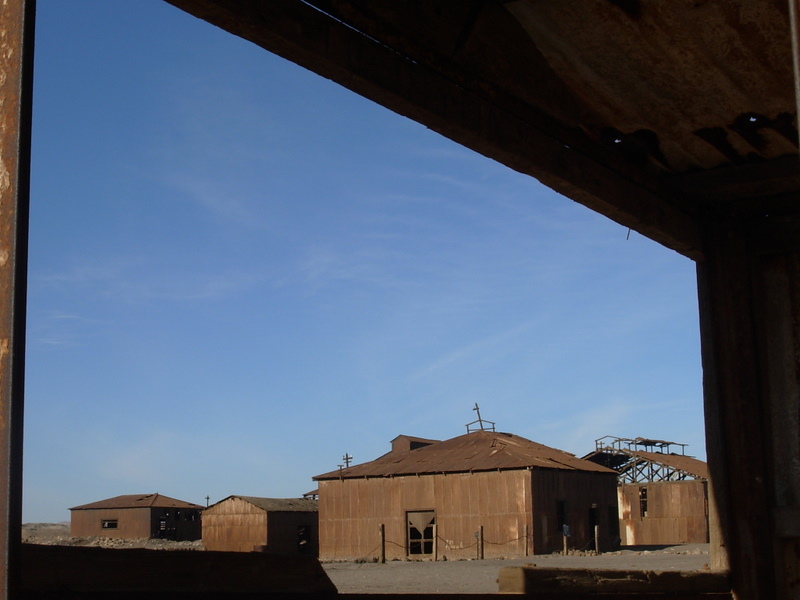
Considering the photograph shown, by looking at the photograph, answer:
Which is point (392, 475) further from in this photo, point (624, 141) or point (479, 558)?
point (624, 141)

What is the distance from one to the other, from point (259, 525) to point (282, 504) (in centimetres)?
266

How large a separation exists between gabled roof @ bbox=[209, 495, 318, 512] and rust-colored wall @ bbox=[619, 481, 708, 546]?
51.6ft

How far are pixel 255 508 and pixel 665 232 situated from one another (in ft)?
135

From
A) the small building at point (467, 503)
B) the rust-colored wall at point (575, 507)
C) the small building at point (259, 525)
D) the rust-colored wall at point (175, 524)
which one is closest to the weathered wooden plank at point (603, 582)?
the small building at point (467, 503)

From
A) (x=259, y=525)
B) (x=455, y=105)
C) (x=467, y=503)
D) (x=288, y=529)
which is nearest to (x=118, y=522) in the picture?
(x=288, y=529)

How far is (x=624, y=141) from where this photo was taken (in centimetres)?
562

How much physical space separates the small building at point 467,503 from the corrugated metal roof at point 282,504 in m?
8.81

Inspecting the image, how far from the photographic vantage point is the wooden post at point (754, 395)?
5688 millimetres

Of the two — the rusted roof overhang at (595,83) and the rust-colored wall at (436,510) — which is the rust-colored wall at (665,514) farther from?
the rusted roof overhang at (595,83)

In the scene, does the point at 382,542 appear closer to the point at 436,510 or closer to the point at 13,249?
the point at 436,510

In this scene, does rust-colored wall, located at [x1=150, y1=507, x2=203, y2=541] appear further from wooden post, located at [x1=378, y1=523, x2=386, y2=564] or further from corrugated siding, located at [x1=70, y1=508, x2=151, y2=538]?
wooden post, located at [x1=378, y1=523, x2=386, y2=564]

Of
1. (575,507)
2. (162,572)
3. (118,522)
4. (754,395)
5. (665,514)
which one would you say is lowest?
(118,522)

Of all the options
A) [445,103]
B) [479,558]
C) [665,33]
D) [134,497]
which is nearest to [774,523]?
[665,33]

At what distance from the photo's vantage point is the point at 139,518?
58.9 m
